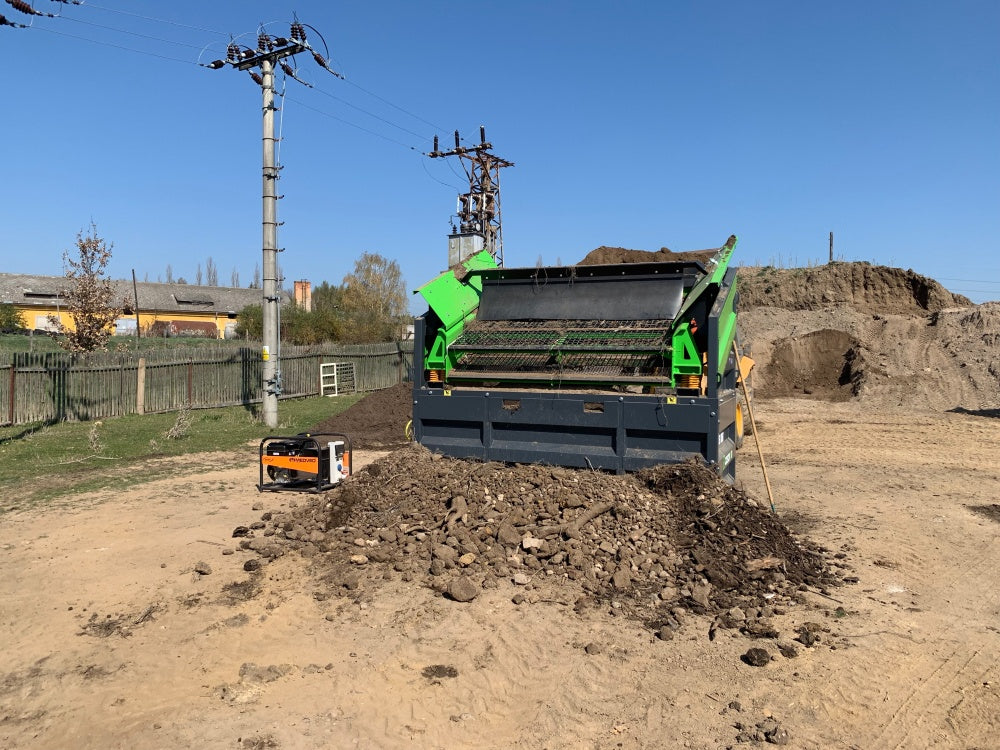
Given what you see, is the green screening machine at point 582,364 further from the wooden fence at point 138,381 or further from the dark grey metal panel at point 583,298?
the wooden fence at point 138,381

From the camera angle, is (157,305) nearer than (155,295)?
Yes

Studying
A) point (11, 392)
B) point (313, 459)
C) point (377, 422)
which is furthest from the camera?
point (377, 422)

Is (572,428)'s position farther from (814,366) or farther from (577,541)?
(814,366)

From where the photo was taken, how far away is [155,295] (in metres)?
65.7

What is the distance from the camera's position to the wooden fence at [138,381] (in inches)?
567

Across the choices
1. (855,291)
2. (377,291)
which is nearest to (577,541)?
(855,291)

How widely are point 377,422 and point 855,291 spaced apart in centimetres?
2158

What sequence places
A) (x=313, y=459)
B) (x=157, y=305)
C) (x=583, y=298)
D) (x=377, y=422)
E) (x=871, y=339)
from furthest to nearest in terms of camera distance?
1. (x=157, y=305)
2. (x=871, y=339)
3. (x=377, y=422)
4. (x=313, y=459)
5. (x=583, y=298)

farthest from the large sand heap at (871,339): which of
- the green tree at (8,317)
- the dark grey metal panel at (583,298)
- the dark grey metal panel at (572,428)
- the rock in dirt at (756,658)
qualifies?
the green tree at (8,317)

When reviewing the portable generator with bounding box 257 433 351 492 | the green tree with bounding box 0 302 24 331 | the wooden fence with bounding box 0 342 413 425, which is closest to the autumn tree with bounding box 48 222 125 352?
the wooden fence with bounding box 0 342 413 425

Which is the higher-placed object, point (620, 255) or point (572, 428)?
point (620, 255)

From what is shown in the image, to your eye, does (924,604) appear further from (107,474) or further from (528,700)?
(107,474)

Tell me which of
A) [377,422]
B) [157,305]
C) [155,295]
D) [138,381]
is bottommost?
[377,422]

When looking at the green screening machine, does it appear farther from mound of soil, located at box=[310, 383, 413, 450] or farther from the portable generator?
mound of soil, located at box=[310, 383, 413, 450]
